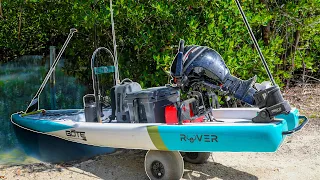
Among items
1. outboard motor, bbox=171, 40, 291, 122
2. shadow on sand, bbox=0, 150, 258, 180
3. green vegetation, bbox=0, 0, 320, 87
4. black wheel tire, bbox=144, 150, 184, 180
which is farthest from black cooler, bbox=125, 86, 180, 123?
green vegetation, bbox=0, 0, 320, 87

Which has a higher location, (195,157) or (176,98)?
(176,98)

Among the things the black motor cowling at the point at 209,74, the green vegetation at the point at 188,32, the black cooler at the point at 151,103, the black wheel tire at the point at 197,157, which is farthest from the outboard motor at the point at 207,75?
the green vegetation at the point at 188,32

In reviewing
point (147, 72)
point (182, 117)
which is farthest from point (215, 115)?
point (147, 72)

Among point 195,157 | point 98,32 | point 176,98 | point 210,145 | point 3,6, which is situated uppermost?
point 3,6

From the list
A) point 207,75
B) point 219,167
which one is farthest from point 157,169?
point 207,75

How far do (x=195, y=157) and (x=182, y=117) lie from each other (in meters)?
0.76

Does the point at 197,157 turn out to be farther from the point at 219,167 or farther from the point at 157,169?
the point at 157,169

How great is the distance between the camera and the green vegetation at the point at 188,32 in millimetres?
5996

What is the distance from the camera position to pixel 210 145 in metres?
3.60

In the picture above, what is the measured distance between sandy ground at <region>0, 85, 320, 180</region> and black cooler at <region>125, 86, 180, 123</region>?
0.61 meters

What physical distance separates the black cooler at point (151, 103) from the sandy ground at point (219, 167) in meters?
0.61

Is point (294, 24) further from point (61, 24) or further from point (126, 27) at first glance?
point (61, 24)

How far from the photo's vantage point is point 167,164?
153 inches

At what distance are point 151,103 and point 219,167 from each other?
1.03m
